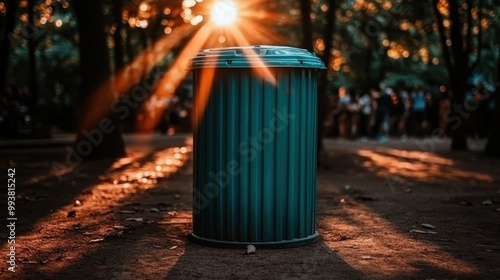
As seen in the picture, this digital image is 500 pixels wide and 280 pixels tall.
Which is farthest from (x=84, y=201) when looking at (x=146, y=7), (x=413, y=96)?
(x=413, y=96)

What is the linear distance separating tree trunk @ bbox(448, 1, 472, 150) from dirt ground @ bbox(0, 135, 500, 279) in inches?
222

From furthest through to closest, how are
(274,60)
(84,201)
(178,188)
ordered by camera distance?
(178,188) → (84,201) → (274,60)

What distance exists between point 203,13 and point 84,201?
17.5 ft

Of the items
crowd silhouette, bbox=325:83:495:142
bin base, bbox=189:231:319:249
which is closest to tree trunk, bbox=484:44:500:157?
crowd silhouette, bbox=325:83:495:142

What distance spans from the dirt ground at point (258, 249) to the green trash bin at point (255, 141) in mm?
247

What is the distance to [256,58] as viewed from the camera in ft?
18.6

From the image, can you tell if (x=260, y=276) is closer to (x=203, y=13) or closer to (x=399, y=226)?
(x=399, y=226)

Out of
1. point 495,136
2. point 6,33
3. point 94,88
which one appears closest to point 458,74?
point 495,136

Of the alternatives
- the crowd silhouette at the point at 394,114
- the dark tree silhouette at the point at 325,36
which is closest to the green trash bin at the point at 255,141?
the dark tree silhouette at the point at 325,36

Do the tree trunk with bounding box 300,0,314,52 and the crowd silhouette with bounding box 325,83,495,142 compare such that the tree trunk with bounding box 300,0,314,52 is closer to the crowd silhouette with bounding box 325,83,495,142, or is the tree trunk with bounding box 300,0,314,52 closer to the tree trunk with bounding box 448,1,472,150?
the tree trunk with bounding box 448,1,472,150

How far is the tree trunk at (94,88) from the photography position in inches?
585

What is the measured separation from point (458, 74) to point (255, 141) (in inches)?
568

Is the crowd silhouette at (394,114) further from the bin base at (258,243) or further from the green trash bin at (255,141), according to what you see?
the green trash bin at (255,141)

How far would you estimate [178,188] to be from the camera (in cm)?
1059
